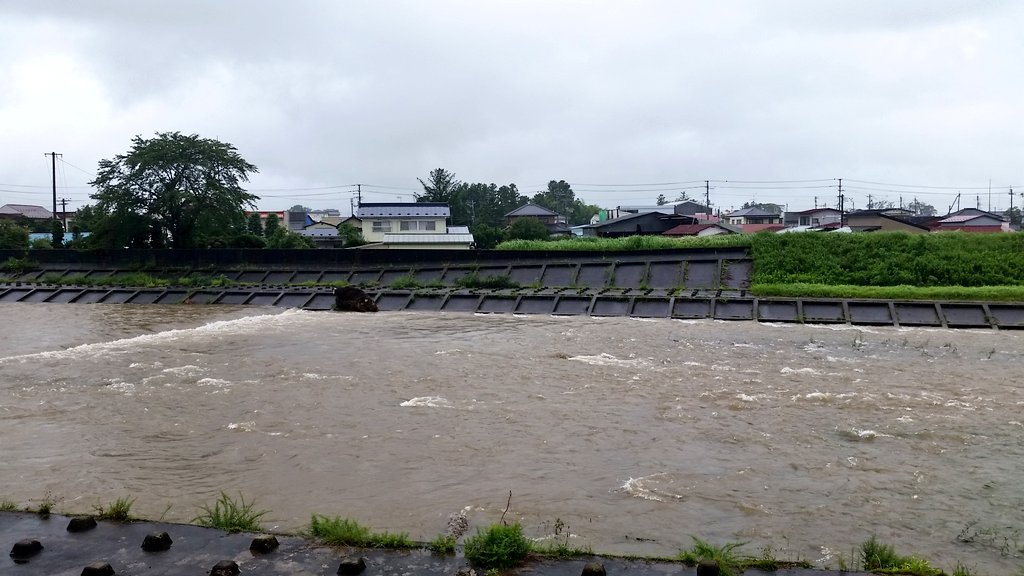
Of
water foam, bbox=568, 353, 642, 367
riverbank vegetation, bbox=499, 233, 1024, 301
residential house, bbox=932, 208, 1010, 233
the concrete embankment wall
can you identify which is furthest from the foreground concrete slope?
residential house, bbox=932, 208, 1010, 233

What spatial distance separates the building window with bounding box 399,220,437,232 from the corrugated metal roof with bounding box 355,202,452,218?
1.18ft

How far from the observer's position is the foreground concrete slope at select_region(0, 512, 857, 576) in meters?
3.99

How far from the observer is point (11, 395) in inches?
412

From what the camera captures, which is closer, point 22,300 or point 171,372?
point 171,372

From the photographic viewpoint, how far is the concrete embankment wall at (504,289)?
17.3 m

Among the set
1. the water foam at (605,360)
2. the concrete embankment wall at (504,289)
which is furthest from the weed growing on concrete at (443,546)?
the concrete embankment wall at (504,289)

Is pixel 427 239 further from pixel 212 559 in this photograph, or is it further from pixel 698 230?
pixel 212 559

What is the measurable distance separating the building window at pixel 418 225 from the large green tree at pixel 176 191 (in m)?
16.2

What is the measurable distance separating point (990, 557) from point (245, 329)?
15.2m

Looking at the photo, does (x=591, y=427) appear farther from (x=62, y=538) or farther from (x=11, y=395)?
(x=11, y=395)

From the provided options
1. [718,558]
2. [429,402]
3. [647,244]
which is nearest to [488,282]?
[647,244]

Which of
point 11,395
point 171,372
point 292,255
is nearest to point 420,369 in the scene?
point 171,372

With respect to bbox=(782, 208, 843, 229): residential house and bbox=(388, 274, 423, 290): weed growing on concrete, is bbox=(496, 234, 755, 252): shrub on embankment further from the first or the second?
bbox=(782, 208, 843, 229): residential house

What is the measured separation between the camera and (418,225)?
45969 millimetres
